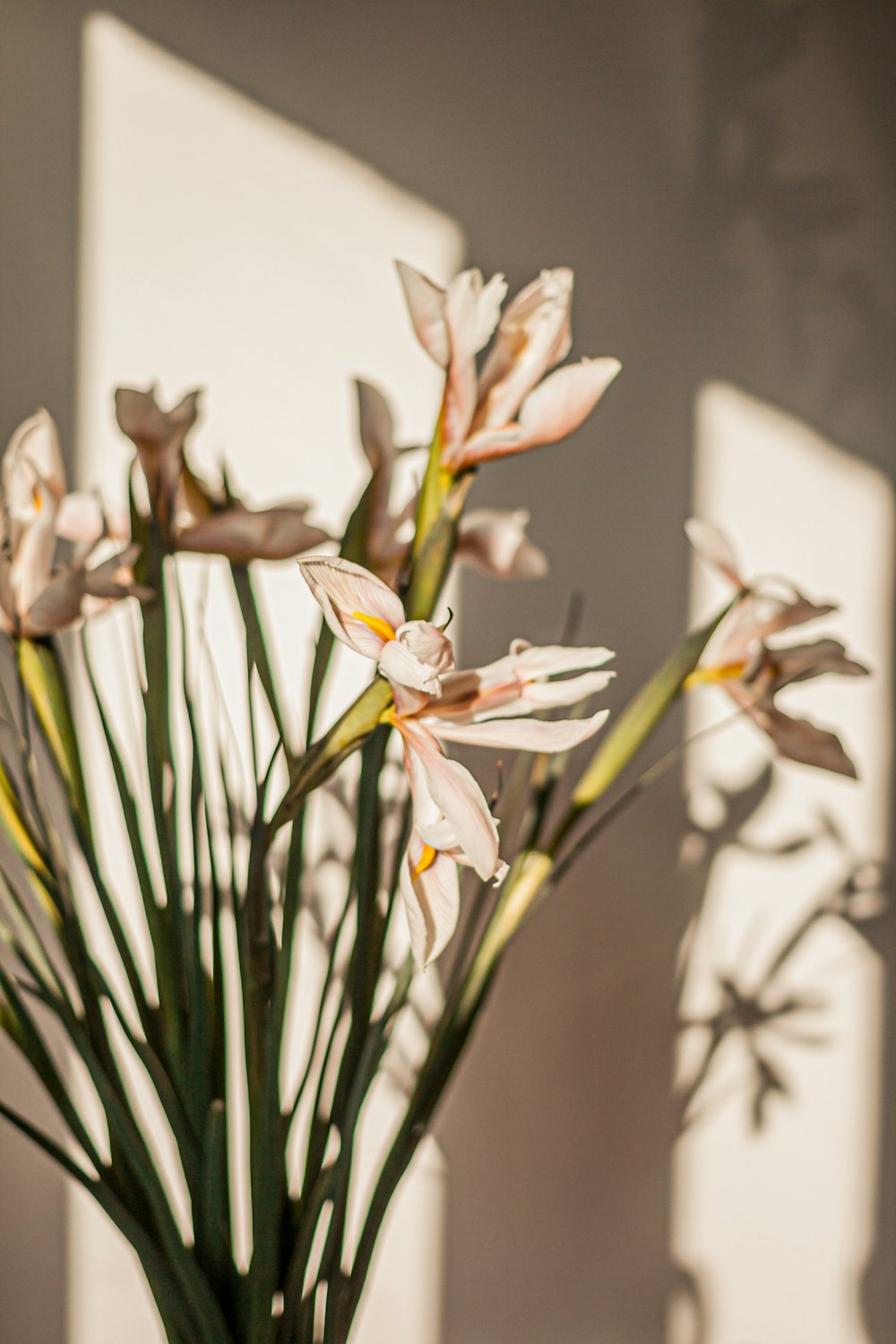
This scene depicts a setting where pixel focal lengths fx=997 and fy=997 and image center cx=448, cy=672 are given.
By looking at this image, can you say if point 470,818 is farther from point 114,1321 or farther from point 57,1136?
point 114,1321

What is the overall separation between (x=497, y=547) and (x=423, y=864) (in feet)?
1.03

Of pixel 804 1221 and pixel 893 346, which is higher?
pixel 893 346

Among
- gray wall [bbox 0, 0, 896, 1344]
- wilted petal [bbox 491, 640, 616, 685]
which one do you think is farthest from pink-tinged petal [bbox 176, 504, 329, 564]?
gray wall [bbox 0, 0, 896, 1344]

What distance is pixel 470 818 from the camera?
505mm

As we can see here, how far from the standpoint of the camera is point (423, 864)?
0.54 m

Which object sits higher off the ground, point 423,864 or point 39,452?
point 39,452

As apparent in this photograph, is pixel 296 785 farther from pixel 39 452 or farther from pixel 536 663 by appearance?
pixel 39 452

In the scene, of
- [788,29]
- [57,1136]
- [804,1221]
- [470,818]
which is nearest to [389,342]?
[788,29]

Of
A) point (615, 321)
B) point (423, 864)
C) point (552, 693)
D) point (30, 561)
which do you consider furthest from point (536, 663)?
point (615, 321)

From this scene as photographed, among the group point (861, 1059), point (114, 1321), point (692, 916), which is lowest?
point (114, 1321)

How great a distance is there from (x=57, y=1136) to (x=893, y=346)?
1.12 metres

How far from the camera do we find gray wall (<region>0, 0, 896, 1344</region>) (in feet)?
3.17

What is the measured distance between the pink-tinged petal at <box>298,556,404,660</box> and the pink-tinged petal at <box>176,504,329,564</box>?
18cm

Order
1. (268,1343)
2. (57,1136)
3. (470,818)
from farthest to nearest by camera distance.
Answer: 1. (57,1136)
2. (268,1343)
3. (470,818)
